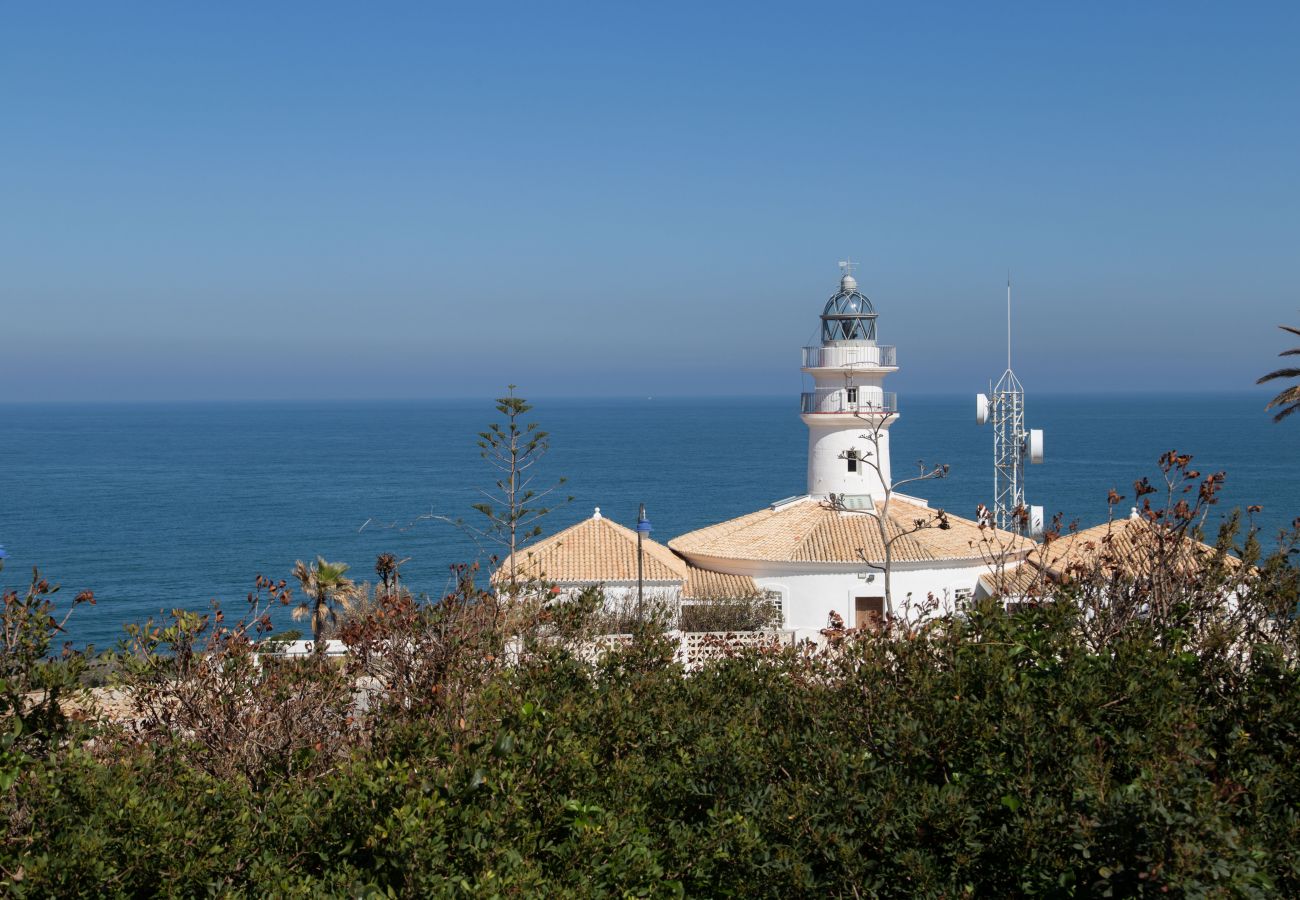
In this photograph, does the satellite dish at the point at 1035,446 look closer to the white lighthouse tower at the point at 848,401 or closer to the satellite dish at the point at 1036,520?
the satellite dish at the point at 1036,520

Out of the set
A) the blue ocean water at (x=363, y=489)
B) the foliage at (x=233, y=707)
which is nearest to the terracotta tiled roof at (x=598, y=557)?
the blue ocean water at (x=363, y=489)

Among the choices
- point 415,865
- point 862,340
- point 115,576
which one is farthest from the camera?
point 115,576

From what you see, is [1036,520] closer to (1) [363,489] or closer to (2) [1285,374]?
(2) [1285,374]

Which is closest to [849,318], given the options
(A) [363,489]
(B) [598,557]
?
(B) [598,557]

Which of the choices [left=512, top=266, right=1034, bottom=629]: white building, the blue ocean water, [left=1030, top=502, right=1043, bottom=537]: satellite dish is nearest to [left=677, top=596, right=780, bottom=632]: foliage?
[left=512, top=266, right=1034, bottom=629]: white building

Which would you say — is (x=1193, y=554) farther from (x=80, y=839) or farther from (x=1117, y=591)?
(x=80, y=839)

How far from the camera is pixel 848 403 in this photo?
108ft

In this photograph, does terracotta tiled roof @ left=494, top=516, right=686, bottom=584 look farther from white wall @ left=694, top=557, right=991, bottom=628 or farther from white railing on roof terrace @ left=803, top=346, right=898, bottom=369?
white railing on roof terrace @ left=803, top=346, right=898, bottom=369

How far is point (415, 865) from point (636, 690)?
3.59 meters

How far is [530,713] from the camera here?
8.16 meters

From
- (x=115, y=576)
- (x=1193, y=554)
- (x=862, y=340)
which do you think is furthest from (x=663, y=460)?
(x=1193, y=554)

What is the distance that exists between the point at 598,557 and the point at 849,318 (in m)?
9.97

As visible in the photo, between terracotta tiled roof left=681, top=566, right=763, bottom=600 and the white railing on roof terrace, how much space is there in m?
6.63

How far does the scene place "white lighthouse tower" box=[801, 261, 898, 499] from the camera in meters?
32.7
